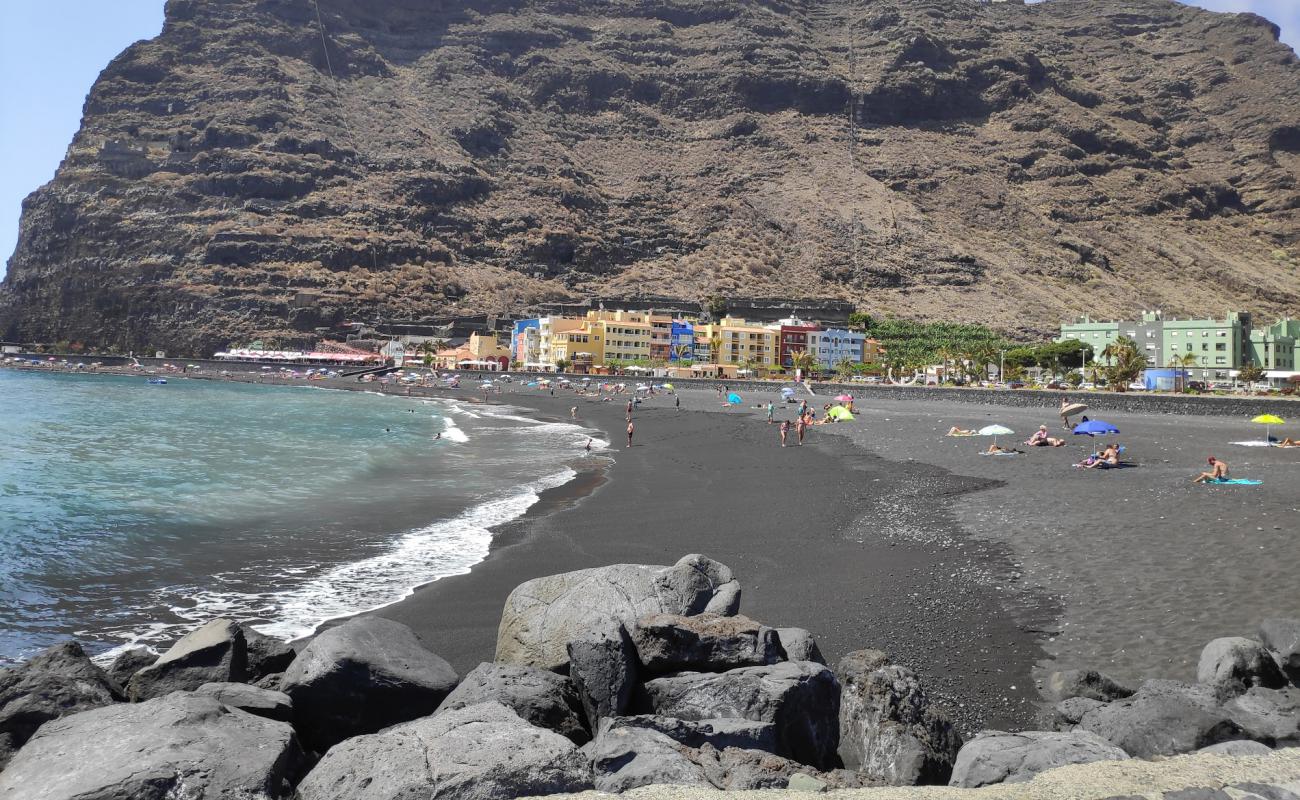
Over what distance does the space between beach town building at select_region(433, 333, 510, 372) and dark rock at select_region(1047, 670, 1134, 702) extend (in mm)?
109213

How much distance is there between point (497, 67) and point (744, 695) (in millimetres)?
212343

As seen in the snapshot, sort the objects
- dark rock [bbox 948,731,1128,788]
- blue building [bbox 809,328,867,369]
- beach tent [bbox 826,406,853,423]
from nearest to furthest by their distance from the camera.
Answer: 1. dark rock [bbox 948,731,1128,788]
2. beach tent [bbox 826,406,853,423]
3. blue building [bbox 809,328,867,369]

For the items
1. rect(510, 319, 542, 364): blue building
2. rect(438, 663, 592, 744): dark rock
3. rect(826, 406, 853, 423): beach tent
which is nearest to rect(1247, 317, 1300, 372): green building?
rect(826, 406, 853, 423): beach tent

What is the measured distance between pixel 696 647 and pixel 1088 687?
10.6 feet

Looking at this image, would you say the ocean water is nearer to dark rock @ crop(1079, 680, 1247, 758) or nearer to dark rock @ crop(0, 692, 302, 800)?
dark rock @ crop(0, 692, 302, 800)

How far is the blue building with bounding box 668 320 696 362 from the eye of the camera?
4188 inches

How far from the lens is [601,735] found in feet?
17.8

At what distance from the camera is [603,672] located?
6.07 m

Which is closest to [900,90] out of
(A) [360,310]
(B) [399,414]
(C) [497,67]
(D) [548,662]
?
(C) [497,67]

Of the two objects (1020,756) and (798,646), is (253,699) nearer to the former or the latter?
(798,646)

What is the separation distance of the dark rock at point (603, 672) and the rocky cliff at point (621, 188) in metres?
123

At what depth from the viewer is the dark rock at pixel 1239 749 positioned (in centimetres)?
552

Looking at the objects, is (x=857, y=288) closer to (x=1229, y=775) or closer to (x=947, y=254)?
(x=947, y=254)

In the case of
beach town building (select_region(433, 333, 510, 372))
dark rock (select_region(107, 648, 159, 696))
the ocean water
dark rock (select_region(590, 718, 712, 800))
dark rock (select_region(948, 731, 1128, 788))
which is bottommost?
the ocean water
